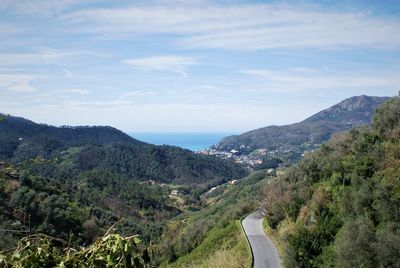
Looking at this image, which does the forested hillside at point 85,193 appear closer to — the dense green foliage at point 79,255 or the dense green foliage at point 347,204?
the dense green foliage at point 79,255

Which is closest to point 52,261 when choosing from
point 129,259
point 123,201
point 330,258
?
point 129,259

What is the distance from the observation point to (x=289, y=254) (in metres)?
23.7

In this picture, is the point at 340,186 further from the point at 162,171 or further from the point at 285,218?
the point at 162,171

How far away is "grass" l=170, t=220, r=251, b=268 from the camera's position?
1110 inches

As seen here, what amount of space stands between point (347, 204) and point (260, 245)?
9.47 m

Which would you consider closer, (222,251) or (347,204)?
(347,204)

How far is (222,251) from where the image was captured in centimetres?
3328

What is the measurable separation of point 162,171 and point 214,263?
534ft

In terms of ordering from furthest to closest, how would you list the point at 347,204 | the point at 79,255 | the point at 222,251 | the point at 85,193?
1. the point at 85,193
2. the point at 222,251
3. the point at 347,204
4. the point at 79,255

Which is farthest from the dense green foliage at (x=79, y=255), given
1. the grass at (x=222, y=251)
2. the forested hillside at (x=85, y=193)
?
the grass at (x=222, y=251)

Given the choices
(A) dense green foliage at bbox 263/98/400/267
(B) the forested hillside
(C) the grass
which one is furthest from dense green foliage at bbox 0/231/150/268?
(C) the grass

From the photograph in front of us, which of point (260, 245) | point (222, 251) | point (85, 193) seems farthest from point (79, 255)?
point (85, 193)

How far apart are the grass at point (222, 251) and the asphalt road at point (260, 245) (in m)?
0.56

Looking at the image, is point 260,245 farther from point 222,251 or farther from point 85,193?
point 85,193
